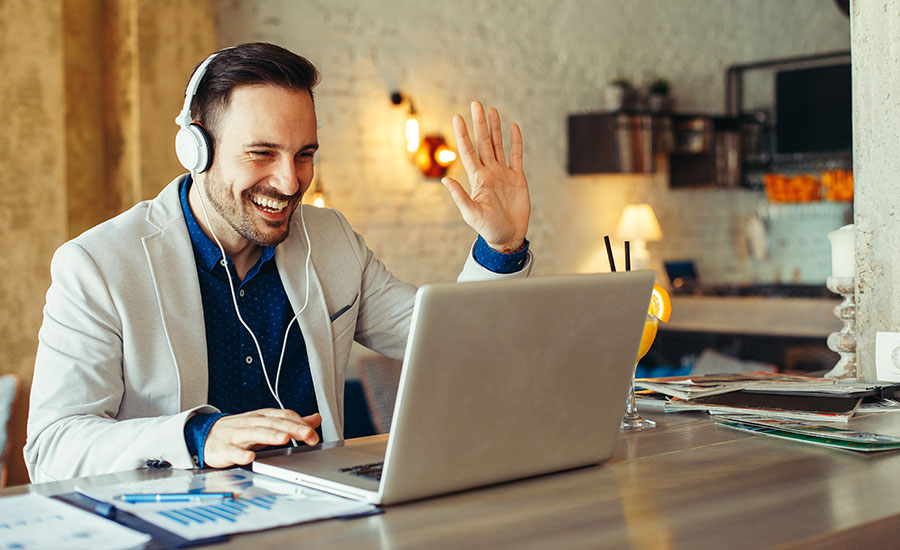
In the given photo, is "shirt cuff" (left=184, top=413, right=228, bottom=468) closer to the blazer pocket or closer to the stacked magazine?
the blazer pocket

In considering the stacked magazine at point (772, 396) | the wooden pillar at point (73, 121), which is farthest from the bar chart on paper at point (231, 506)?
the wooden pillar at point (73, 121)

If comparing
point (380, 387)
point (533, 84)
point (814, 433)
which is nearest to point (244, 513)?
point (814, 433)

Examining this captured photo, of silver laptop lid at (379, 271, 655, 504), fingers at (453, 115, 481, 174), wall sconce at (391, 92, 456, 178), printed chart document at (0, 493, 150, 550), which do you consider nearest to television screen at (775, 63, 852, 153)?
wall sconce at (391, 92, 456, 178)

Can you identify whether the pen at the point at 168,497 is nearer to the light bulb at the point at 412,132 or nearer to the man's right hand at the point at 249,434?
the man's right hand at the point at 249,434

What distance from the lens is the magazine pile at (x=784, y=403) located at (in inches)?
65.4

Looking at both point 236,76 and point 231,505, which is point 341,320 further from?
point 231,505

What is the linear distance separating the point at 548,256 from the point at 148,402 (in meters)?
5.43

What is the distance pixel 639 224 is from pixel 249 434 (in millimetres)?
6318

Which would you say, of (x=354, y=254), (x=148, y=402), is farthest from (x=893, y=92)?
(x=148, y=402)

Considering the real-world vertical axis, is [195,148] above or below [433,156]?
below

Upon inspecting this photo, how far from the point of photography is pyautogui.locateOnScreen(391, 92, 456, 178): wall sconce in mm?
6234

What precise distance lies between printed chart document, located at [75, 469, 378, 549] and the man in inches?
13.9

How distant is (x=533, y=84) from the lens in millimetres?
7070

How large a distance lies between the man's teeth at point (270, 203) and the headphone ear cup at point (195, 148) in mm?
123
